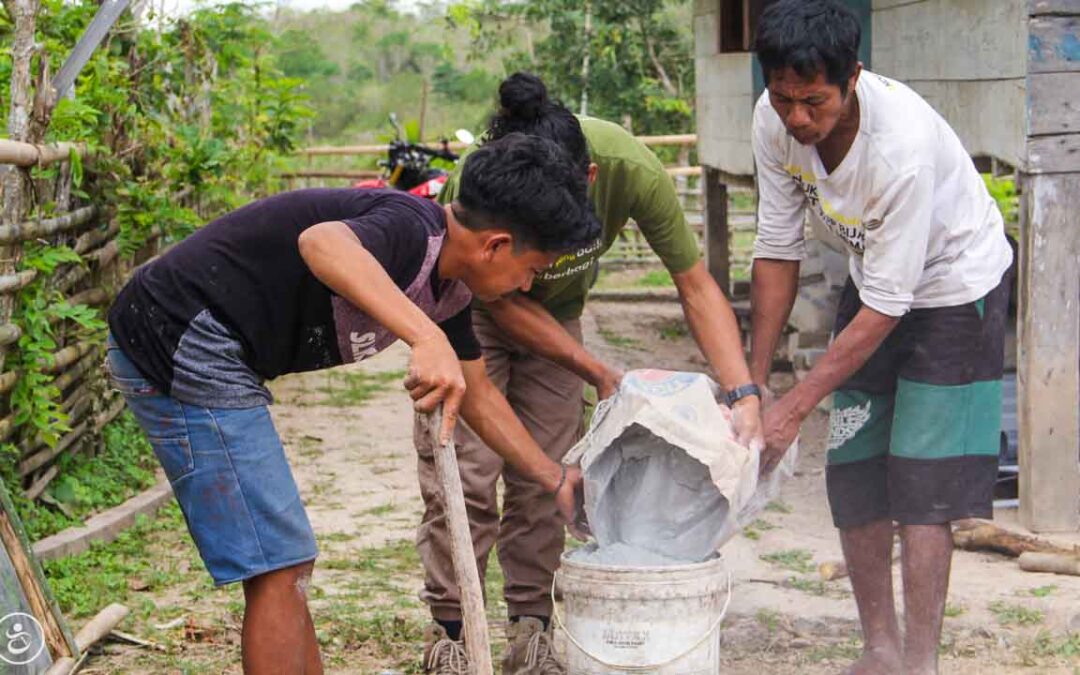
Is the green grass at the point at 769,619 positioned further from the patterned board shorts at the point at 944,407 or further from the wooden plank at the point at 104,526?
the wooden plank at the point at 104,526

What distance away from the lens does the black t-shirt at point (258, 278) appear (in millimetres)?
2902

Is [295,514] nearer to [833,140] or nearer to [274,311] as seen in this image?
[274,311]

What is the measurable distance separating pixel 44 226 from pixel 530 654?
2.51 m

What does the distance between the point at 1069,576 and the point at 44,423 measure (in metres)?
3.76

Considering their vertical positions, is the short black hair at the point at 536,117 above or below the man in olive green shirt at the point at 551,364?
above

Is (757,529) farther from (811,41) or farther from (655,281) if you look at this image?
(655,281)

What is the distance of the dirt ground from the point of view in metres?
4.24

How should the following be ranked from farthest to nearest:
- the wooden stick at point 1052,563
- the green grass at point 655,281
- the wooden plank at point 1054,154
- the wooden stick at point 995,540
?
the green grass at point 655,281 < the wooden plank at point 1054,154 < the wooden stick at point 995,540 < the wooden stick at point 1052,563

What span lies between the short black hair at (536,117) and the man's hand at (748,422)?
0.75 meters

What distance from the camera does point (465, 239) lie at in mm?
2932

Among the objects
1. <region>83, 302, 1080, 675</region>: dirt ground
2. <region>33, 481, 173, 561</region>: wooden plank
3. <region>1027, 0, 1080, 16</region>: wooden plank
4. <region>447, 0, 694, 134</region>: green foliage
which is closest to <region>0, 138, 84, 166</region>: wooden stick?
<region>33, 481, 173, 561</region>: wooden plank

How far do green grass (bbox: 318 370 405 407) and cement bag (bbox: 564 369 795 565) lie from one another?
540cm

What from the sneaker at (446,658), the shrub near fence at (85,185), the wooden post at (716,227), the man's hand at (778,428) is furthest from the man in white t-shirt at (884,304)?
the wooden post at (716,227)
